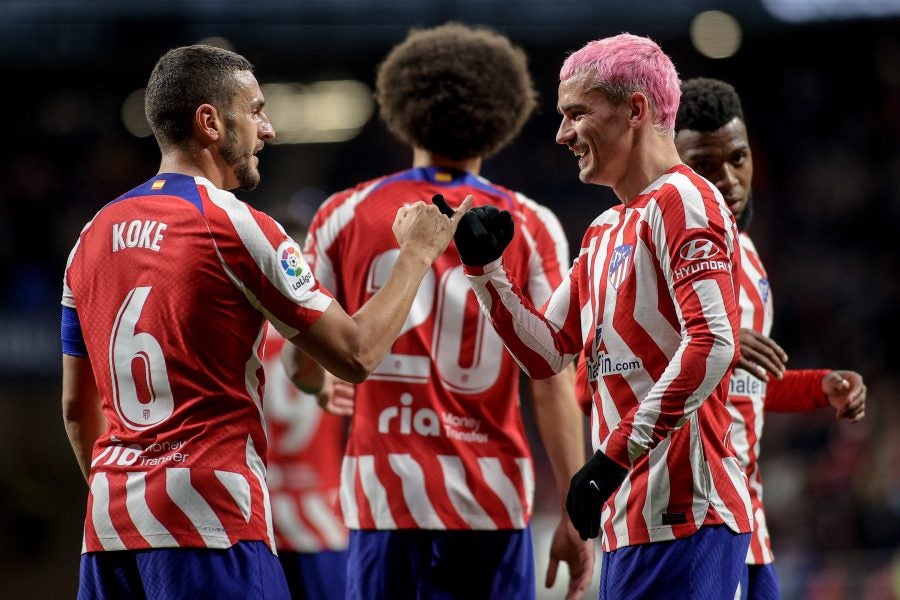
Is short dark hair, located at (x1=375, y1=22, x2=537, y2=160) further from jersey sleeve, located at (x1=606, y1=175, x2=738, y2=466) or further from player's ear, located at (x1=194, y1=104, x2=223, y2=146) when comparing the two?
jersey sleeve, located at (x1=606, y1=175, x2=738, y2=466)

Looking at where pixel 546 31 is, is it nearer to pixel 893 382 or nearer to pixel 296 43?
pixel 296 43

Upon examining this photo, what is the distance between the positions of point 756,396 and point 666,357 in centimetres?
107

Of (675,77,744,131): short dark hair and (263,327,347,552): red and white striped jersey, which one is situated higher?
(675,77,744,131): short dark hair

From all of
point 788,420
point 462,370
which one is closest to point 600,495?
point 462,370

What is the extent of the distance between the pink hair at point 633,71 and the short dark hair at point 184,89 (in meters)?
1.03

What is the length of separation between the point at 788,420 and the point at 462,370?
9.29m

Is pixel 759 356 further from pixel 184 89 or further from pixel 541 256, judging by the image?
pixel 184 89

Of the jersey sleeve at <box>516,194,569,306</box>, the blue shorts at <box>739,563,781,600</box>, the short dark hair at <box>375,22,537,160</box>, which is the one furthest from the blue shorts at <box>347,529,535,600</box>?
the short dark hair at <box>375,22,537,160</box>

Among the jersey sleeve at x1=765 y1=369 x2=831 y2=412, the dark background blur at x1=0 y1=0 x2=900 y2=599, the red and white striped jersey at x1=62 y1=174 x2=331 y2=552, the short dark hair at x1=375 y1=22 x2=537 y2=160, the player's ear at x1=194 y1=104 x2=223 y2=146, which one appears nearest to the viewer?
the red and white striped jersey at x1=62 y1=174 x2=331 y2=552

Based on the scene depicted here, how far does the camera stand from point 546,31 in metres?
16.0

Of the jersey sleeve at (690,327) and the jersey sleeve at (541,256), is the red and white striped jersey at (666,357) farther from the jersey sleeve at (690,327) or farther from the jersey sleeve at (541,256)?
the jersey sleeve at (541,256)

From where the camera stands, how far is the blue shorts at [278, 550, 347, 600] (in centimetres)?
560

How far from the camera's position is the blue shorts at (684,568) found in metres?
2.99

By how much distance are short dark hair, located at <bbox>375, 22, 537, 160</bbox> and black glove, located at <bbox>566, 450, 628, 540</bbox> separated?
5.70ft
